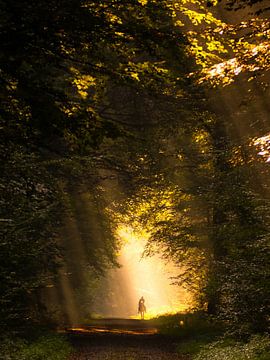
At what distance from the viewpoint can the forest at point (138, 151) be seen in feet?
27.1

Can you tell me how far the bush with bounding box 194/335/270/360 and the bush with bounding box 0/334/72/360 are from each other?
3.88m

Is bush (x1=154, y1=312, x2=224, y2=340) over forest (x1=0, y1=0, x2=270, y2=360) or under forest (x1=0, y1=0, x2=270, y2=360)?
under

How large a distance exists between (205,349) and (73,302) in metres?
14.0

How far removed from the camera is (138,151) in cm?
1900

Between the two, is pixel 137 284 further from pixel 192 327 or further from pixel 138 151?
pixel 138 151

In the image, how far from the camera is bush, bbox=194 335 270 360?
10750mm

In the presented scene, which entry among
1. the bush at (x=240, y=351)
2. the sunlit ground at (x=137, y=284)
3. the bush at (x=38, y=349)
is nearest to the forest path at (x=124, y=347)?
the bush at (x=38, y=349)

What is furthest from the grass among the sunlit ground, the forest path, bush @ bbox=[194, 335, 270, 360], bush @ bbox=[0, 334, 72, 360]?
the sunlit ground

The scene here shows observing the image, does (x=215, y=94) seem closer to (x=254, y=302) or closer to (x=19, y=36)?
(x=254, y=302)

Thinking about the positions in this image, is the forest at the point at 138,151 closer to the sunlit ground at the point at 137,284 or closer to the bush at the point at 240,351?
the bush at the point at 240,351

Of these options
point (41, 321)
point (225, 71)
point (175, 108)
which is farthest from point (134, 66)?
point (41, 321)

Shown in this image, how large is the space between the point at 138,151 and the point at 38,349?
334 inches

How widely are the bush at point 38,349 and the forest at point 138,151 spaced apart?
66 millimetres

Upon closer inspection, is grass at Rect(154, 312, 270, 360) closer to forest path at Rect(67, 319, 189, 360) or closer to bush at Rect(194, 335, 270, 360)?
bush at Rect(194, 335, 270, 360)
